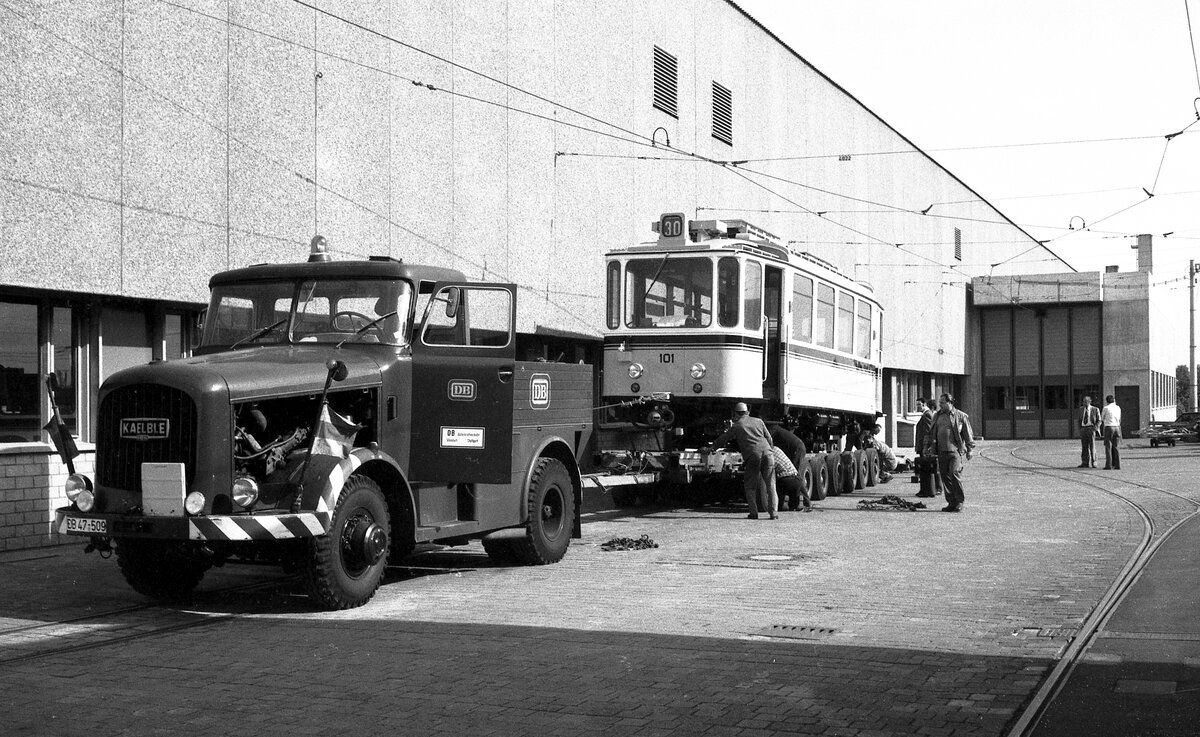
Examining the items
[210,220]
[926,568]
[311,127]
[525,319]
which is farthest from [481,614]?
[525,319]

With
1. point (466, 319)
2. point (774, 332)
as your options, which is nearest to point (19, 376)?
point (466, 319)

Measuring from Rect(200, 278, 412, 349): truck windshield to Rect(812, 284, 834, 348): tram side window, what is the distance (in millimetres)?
11397

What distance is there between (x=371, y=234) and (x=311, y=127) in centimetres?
195

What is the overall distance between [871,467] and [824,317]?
15.7 ft

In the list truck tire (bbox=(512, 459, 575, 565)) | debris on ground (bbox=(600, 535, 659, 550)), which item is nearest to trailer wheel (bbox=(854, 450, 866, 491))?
debris on ground (bbox=(600, 535, 659, 550))

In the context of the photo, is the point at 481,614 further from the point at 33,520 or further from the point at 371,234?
the point at 371,234

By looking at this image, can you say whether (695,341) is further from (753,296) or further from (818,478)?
(818,478)

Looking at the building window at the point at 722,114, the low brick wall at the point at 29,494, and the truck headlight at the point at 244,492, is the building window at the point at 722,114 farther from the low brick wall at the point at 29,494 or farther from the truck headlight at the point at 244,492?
the truck headlight at the point at 244,492

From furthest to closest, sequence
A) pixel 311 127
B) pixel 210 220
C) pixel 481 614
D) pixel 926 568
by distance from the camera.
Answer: pixel 311 127 < pixel 210 220 < pixel 926 568 < pixel 481 614

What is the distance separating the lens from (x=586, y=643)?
326 inches

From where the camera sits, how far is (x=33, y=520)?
14023 millimetres

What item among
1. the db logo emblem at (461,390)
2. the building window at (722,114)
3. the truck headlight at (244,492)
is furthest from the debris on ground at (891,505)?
the building window at (722,114)

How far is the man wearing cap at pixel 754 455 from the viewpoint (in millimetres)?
17672

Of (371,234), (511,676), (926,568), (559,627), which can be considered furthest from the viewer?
(371,234)
